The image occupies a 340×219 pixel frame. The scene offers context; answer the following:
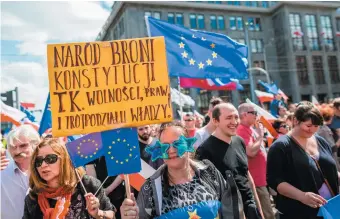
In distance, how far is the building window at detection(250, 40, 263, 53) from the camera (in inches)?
1740

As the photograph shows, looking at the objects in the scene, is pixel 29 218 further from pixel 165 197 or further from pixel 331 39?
pixel 331 39

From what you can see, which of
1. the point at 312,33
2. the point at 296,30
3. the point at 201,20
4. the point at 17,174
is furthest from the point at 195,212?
the point at 312,33

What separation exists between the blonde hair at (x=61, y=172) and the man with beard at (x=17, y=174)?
0.62 meters

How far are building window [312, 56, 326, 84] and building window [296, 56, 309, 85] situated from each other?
1.65 meters

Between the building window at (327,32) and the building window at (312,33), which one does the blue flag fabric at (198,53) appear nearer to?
the building window at (312,33)

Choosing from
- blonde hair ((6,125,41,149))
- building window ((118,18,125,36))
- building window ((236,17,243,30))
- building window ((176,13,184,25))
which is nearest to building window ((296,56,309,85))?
building window ((236,17,243,30))

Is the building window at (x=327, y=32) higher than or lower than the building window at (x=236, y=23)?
lower

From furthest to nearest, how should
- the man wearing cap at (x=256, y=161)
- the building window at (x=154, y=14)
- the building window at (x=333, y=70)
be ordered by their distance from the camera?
the building window at (x=333, y=70) → the building window at (x=154, y=14) → the man wearing cap at (x=256, y=161)

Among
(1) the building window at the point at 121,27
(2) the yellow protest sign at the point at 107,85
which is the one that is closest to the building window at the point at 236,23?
(1) the building window at the point at 121,27

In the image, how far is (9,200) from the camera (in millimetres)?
2830

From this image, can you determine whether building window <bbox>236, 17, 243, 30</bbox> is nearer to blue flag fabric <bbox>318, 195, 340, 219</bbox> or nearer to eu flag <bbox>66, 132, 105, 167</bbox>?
blue flag fabric <bbox>318, 195, 340, 219</bbox>

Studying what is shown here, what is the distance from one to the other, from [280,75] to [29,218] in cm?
4607

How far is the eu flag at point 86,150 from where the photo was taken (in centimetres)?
246

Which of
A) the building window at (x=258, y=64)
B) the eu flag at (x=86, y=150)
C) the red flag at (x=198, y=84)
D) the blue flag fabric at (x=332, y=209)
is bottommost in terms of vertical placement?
the blue flag fabric at (x=332, y=209)
